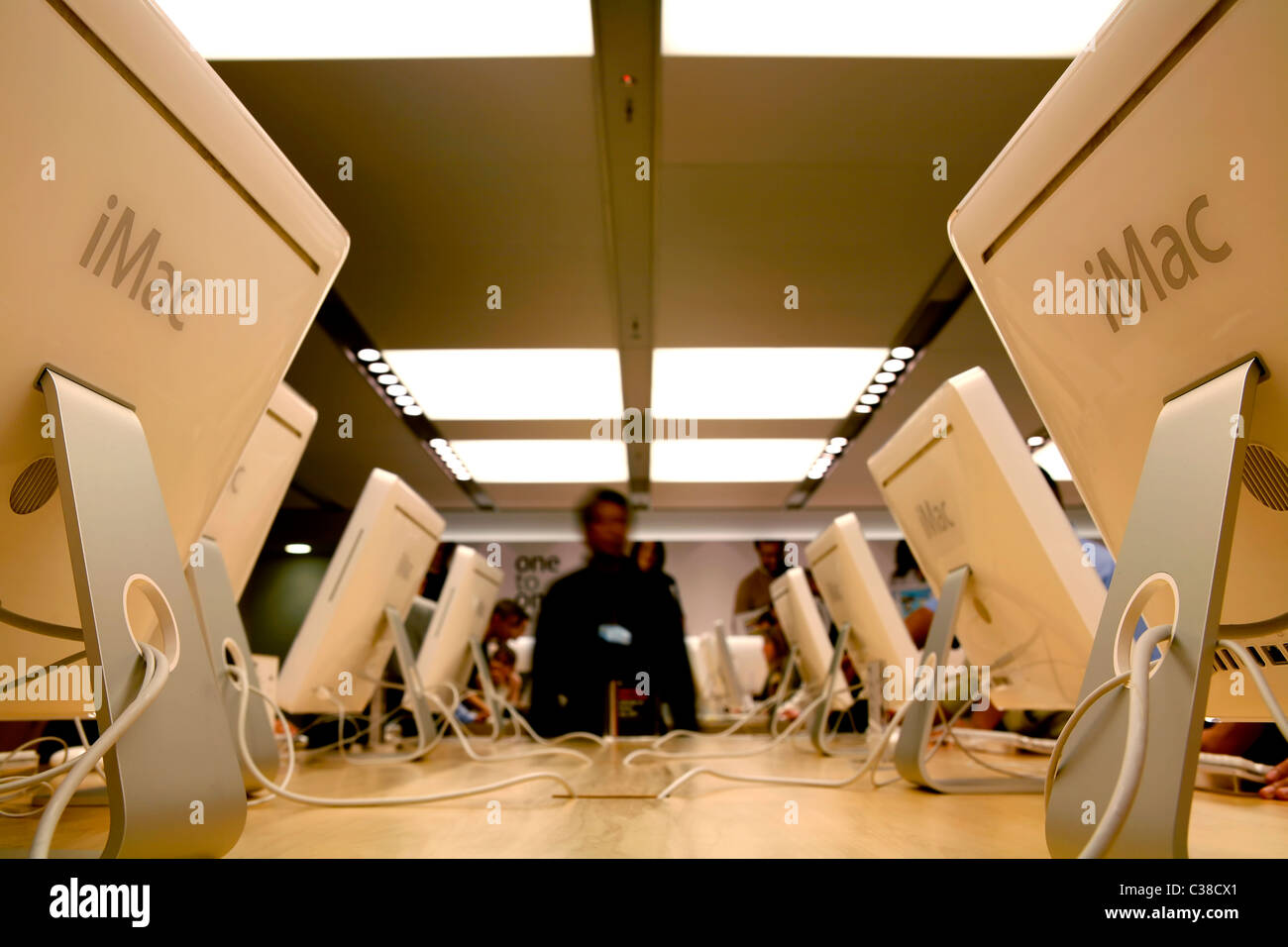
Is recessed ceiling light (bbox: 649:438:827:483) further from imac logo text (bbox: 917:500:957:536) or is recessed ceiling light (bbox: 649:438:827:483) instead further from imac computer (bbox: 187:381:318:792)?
imac computer (bbox: 187:381:318:792)

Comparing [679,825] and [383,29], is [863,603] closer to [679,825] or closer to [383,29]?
[679,825]

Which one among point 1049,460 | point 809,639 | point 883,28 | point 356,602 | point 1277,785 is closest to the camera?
point 1277,785

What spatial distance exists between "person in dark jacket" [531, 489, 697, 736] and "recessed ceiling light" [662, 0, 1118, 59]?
1381 mm

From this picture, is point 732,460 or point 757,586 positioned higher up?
point 732,460

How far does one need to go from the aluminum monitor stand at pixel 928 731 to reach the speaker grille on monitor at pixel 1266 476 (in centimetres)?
56

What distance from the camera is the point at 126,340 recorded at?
0.50 meters

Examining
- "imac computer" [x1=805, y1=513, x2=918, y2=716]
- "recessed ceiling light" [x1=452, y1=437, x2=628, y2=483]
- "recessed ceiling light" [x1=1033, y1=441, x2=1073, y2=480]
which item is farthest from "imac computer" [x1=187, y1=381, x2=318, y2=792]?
"recessed ceiling light" [x1=1033, y1=441, x2=1073, y2=480]

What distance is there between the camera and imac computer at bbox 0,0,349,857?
404 millimetres

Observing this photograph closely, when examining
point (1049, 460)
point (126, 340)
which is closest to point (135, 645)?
point (126, 340)

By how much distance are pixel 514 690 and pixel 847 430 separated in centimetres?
235

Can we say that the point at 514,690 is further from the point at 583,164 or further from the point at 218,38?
the point at 218,38

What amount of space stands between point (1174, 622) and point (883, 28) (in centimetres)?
180

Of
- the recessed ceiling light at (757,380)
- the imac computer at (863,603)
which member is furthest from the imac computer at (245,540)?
the recessed ceiling light at (757,380)
